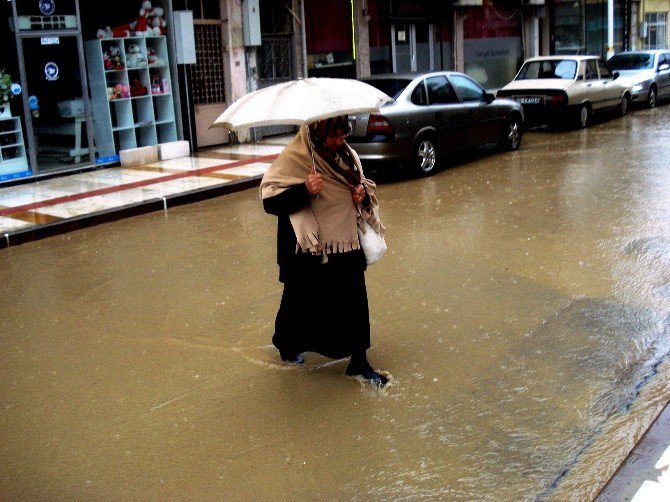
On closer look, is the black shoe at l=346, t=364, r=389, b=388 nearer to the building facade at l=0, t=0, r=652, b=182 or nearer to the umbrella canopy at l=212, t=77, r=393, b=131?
the umbrella canopy at l=212, t=77, r=393, b=131

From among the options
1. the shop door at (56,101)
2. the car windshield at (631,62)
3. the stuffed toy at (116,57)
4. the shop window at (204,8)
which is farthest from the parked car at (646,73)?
the shop door at (56,101)

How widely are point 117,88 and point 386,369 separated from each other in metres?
11.3

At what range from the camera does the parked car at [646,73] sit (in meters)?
A: 21.6

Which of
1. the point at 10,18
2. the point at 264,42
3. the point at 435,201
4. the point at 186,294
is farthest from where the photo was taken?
the point at 264,42

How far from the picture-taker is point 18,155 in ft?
43.9

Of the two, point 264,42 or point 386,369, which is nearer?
point 386,369

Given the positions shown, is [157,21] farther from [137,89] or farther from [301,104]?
[301,104]

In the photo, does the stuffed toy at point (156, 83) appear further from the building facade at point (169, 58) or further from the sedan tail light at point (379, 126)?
the sedan tail light at point (379, 126)

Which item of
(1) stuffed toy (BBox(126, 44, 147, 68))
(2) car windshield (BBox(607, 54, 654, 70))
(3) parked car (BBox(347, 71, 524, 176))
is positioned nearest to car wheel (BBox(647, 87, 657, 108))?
(2) car windshield (BBox(607, 54, 654, 70))

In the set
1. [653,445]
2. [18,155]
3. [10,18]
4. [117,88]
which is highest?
[10,18]

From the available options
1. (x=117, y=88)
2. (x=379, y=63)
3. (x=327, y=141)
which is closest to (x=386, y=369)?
(x=327, y=141)

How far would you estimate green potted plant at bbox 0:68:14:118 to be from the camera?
508 inches

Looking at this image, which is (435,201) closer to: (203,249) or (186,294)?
(203,249)

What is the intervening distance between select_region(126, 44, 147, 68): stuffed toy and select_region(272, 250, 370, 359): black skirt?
11.2 m
